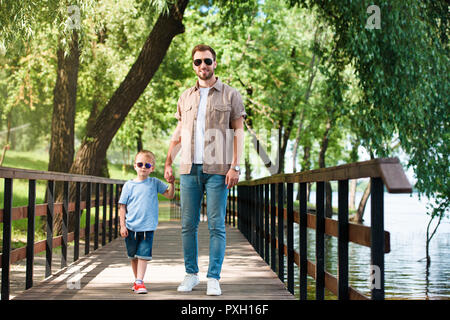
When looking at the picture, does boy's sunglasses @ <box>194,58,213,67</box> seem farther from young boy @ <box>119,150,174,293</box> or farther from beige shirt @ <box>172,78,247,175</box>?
young boy @ <box>119,150,174,293</box>

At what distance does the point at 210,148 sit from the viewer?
4496 millimetres

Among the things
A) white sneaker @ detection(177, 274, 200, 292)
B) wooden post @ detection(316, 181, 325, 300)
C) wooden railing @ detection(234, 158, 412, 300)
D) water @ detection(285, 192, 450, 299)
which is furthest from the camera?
water @ detection(285, 192, 450, 299)

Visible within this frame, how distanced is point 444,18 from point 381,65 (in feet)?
5.62

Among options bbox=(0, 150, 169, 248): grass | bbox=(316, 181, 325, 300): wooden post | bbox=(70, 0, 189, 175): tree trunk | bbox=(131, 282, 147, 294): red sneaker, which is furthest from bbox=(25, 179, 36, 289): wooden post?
bbox=(0, 150, 169, 248): grass

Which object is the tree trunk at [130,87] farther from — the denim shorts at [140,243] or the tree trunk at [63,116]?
the denim shorts at [140,243]

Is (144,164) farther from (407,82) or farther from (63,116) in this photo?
(63,116)

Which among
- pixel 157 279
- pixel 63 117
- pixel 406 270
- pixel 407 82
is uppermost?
pixel 407 82

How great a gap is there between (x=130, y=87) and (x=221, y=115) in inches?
269

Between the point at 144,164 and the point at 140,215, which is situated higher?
the point at 144,164

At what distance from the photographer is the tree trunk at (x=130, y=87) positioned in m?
11.0

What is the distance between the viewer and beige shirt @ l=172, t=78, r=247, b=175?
450cm

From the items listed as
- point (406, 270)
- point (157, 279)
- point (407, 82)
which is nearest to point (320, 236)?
point (157, 279)

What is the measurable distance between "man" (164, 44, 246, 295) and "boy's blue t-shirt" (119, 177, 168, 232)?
236 millimetres
